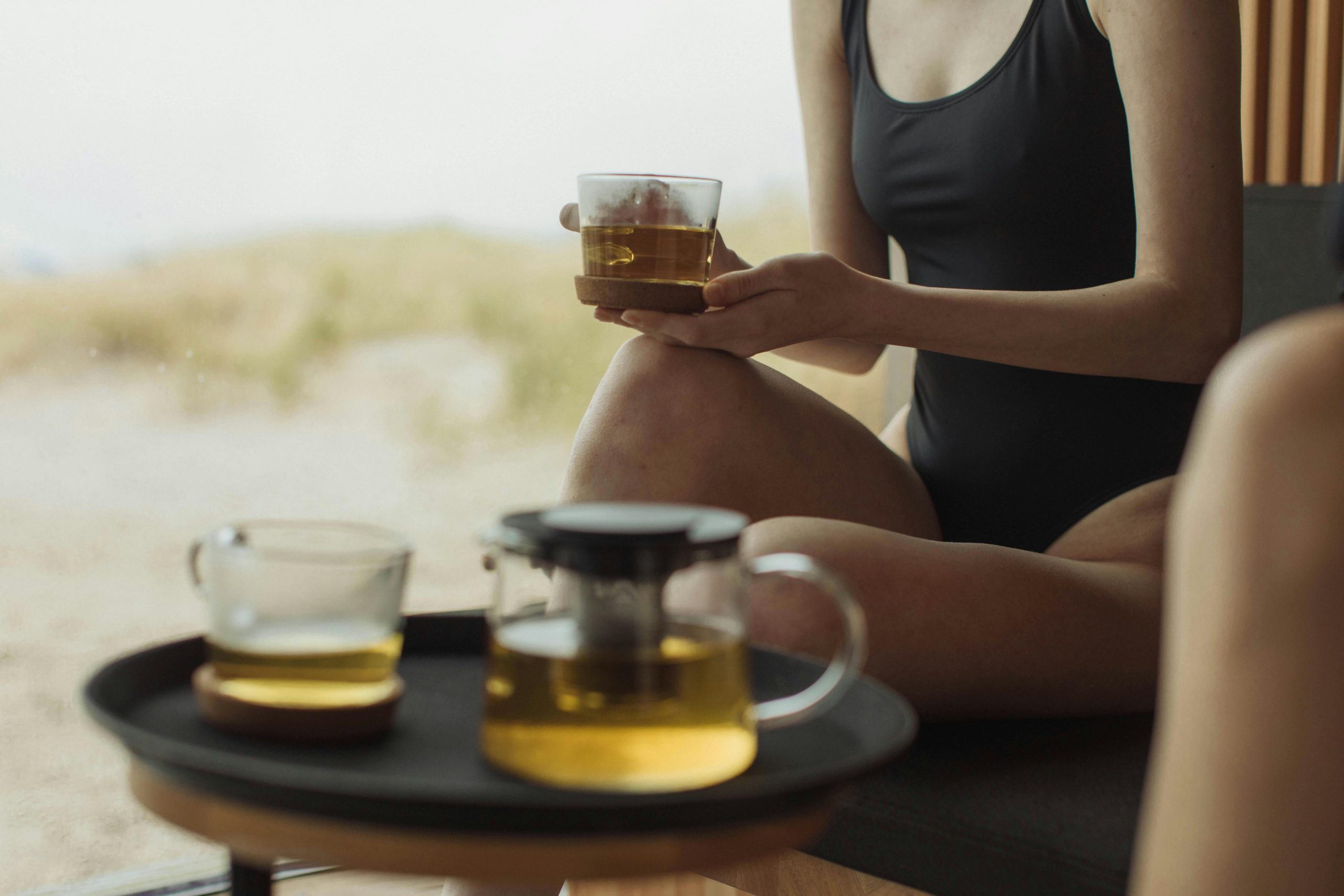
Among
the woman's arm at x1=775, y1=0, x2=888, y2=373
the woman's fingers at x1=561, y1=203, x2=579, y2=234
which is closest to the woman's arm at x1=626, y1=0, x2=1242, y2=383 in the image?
the woman's fingers at x1=561, y1=203, x2=579, y2=234

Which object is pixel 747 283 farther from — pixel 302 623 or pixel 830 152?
pixel 830 152

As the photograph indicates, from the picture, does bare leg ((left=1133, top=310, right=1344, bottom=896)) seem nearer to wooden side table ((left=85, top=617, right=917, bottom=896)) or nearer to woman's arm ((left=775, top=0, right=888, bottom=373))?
wooden side table ((left=85, top=617, right=917, bottom=896))

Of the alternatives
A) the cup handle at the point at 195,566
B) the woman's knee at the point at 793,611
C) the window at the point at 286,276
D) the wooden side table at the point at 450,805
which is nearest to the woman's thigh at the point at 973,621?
the woman's knee at the point at 793,611

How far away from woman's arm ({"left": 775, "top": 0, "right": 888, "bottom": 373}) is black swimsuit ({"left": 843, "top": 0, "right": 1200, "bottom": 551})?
0.23m

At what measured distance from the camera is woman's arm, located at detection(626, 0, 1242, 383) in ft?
3.43

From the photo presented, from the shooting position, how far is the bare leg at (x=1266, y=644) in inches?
17.9

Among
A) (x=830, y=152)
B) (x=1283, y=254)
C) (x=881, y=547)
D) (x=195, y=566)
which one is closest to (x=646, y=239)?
(x=881, y=547)

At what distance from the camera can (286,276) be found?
143 inches

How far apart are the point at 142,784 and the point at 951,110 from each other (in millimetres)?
1074

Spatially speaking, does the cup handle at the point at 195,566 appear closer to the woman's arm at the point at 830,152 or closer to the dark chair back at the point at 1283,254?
the woman's arm at the point at 830,152

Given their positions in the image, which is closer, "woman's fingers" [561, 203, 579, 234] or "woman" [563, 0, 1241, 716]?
"woman" [563, 0, 1241, 716]

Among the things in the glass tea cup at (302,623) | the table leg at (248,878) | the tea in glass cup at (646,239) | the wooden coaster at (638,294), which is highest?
Result: the tea in glass cup at (646,239)

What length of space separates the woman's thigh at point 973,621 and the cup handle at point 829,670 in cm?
24

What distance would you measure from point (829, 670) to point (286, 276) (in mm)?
3389
